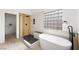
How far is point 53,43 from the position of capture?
3.39 feet

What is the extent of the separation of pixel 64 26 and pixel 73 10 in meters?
0.22

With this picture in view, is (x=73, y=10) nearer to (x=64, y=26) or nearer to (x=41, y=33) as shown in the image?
(x=64, y=26)

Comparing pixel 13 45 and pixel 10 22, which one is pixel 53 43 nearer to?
pixel 13 45

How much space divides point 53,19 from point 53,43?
0.31 meters

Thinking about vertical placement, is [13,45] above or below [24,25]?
below

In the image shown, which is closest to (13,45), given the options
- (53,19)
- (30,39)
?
(30,39)

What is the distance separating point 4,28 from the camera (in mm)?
1038

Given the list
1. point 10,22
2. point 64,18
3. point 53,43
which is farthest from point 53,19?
point 10,22

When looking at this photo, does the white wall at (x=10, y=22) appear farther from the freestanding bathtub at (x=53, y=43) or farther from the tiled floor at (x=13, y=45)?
the freestanding bathtub at (x=53, y=43)

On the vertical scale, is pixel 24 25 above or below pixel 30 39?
above

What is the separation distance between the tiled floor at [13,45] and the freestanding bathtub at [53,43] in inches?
4.0

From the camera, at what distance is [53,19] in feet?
3.47

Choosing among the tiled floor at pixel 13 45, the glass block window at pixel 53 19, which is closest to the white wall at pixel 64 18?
the glass block window at pixel 53 19

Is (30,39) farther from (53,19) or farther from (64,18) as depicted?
(64,18)
